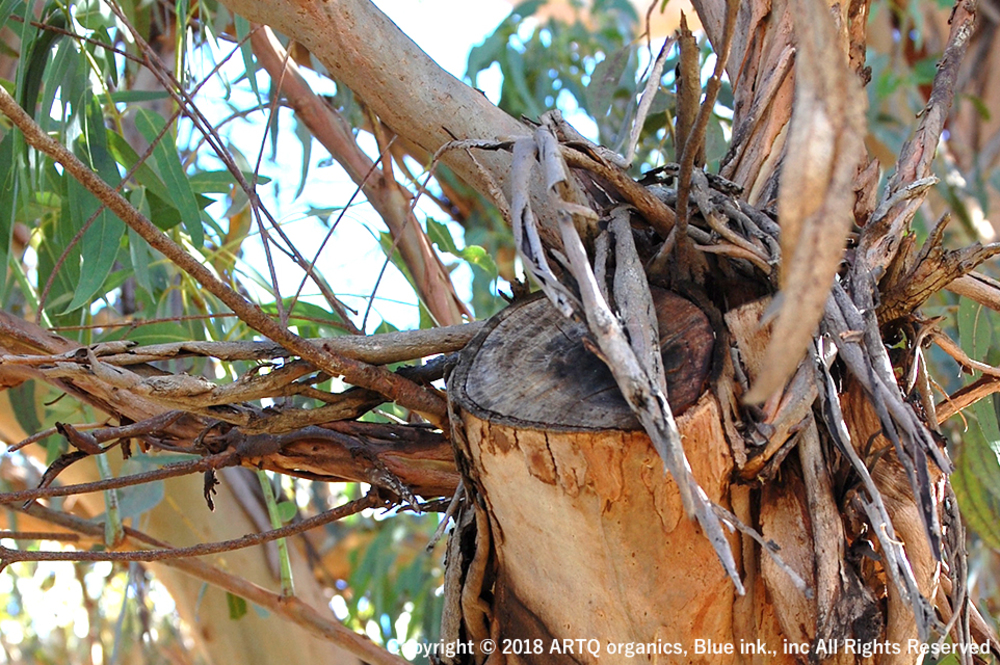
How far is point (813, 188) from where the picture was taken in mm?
298

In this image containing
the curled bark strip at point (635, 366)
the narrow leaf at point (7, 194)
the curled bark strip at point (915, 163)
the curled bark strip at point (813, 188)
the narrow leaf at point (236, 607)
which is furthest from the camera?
the narrow leaf at point (236, 607)

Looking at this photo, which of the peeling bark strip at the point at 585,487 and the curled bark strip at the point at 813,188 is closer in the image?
the curled bark strip at the point at 813,188

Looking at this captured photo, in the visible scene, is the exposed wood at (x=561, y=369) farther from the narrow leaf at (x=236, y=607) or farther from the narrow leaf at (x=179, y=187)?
the narrow leaf at (x=236, y=607)

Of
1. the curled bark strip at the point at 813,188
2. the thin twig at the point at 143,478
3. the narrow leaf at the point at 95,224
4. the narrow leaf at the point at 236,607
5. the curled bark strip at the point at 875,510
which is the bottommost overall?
the narrow leaf at the point at 236,607

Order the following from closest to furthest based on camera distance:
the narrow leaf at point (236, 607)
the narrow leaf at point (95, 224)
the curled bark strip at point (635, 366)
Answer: the curled bark strip at point (635, 366) < the narrow leaf at point (95, 224) < the narrow leaf at point (236, 607)

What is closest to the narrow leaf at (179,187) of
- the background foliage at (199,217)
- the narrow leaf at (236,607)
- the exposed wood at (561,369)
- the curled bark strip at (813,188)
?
the background foliage at (199,217)

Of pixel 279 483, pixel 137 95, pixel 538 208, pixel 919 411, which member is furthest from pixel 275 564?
pixel 919 411

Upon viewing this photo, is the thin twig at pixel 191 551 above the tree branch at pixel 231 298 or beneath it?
beneath

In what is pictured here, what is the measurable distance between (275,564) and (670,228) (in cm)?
123

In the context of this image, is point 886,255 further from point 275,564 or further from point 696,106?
point 275,564

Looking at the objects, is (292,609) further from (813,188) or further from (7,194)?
(813,188)

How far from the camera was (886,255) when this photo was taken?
699mm

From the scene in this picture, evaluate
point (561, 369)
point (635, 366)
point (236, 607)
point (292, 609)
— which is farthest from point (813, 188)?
point (236, 607)

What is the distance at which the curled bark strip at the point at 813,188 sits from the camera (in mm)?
289
